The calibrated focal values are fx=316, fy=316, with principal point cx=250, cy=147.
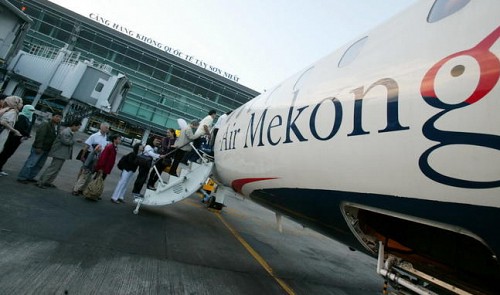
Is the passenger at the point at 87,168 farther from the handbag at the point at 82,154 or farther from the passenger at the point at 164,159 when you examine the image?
the passenger at the point at 164,159

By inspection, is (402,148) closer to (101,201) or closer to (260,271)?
(260,271)

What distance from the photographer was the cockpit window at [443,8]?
255cm

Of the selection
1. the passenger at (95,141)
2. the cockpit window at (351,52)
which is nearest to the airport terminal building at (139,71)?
the passenger at (95,141)

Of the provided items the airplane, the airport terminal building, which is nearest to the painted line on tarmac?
the airplane

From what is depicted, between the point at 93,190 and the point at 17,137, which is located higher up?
the point at 17,137

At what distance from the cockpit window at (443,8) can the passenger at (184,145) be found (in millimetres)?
6561

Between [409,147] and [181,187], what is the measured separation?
6.24m

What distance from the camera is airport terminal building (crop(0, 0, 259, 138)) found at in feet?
152

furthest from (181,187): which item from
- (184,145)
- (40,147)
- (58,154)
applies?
(40,147)

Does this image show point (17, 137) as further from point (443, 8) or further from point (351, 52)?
point (443, 8)

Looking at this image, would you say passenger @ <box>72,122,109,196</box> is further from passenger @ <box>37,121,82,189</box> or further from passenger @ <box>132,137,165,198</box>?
passenger @ <box>132,137,165,198</box>

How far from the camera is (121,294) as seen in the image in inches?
145

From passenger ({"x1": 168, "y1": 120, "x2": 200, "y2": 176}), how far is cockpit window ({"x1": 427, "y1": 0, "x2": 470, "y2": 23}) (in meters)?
6.56

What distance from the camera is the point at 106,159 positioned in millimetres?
8352
